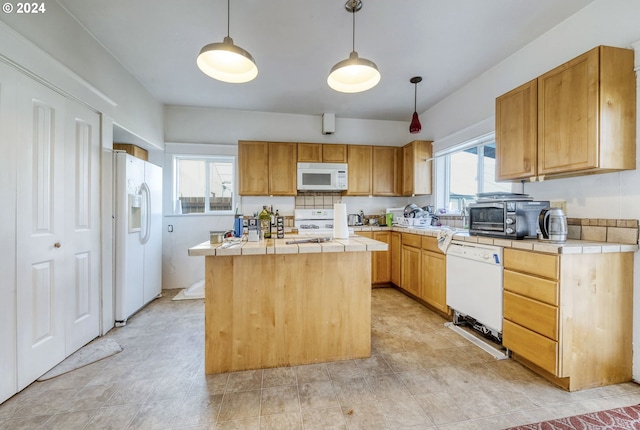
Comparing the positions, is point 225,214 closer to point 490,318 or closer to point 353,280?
point 353,280

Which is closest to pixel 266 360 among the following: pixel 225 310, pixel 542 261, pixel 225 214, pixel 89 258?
pixel 225 310

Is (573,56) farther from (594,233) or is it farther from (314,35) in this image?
(314,35)

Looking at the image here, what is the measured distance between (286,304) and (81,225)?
1.91 metres

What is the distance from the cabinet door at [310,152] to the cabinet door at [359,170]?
477 millimetres

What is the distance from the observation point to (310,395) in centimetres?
166

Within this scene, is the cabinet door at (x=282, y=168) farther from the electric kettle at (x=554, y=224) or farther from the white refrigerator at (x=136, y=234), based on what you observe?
the electric kettle at (x=554, y=224)

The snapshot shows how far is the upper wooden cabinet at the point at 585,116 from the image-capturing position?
1.70m

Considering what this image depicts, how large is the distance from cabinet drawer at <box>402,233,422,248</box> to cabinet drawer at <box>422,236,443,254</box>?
0.35 ft

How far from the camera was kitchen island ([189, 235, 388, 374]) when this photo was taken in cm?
188

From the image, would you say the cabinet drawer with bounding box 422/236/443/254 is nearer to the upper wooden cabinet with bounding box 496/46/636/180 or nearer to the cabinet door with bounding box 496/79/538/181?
the cabinet door with bounding box 496/79/538/181

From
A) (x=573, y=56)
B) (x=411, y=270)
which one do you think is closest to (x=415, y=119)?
(x=573, y=56)

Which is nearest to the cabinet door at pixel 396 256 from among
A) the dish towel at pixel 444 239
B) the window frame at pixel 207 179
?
the dish towel at pixel 444 239

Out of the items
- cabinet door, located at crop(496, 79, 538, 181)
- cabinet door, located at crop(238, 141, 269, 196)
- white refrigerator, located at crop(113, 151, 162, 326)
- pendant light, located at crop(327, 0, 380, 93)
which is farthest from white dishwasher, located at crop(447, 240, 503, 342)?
white refrigerator, located at crop(113, 151, 162, 326)

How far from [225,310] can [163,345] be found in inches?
36.1
